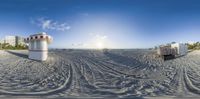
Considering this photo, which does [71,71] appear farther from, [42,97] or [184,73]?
[184,73]

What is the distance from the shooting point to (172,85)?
324 inches

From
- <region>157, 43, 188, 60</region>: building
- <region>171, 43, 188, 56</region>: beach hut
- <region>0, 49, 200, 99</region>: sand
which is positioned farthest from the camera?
<region>171, 43, 188, 56</region>: beach hut

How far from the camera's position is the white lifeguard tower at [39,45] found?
1134 centimetres

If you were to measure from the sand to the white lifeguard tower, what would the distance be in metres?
0.42

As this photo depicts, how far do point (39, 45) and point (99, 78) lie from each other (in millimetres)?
3749

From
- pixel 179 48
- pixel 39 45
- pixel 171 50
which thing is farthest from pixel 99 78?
pixel 179 48

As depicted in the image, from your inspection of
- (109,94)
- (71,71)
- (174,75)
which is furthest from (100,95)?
(174,75)

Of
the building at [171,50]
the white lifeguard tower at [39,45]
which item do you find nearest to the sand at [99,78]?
the white lifeguard tower at [39,45]

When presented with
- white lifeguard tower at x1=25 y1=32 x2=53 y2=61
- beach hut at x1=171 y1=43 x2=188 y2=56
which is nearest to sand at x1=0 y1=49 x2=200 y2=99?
white lifeguard tower at x1=25 y1=32 x2=53 y2=61

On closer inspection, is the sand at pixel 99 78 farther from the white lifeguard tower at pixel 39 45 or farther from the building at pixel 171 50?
the building at pixel 171 50

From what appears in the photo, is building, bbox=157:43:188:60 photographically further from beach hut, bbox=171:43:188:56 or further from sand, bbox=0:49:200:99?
sand, bbox=0:49:200:99

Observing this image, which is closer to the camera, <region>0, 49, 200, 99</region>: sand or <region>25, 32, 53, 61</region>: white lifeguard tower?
<region>0, 49, 200, 99</region>: sand

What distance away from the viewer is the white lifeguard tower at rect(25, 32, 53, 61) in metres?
11.3

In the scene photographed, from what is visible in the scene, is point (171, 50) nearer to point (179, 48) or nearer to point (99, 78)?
point (179, 48)
